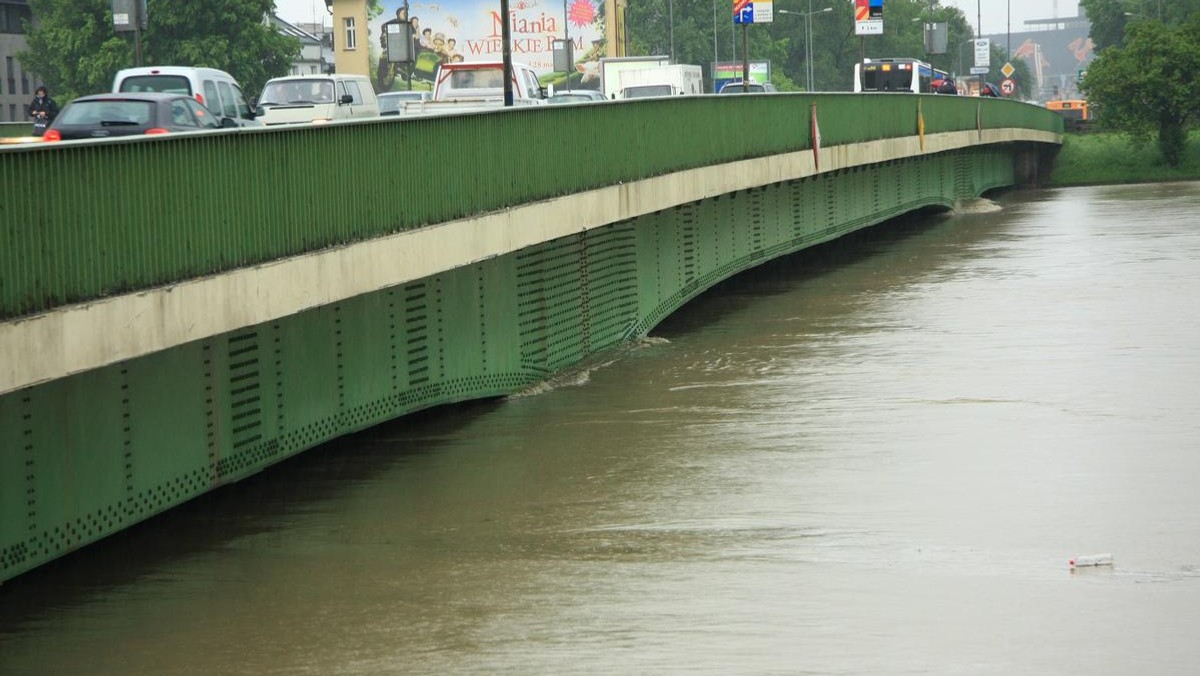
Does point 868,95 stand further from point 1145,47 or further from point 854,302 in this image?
point 1145,47

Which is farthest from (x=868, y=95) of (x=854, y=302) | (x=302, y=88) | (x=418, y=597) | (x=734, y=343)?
(x=418, y=597)

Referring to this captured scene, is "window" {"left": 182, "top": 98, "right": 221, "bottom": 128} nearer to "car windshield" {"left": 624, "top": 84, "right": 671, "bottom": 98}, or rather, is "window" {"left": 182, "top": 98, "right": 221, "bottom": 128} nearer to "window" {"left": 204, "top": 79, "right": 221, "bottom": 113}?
"window" {"left": 204, "top": 79, "right": 221, "bottom": 113}

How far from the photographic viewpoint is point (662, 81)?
56.0 metres

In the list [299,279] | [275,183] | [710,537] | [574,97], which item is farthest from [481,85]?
[710,537]

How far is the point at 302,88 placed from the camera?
3356 cm

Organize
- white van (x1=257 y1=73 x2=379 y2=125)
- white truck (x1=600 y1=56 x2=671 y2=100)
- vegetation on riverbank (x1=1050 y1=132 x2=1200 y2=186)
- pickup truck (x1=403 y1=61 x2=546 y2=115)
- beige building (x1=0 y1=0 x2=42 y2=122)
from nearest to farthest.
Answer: white van (x1=257 y1=73 x2=379 y2=125) < pickup truck (x1=403 y1=61 x2=546 y2=115) < white truck (x1=600 y1=56 x2=671 y2=100) < vegetation on riverbank (x1=1050 y1=132 x2=1200 y2=186) < beige building (x1=0 y1=0 x2=42 y2=122)

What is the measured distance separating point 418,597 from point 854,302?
1709 cm

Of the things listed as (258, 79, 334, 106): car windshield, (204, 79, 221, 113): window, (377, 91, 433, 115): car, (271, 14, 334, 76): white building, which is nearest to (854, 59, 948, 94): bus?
(377, 91, 433, 115): car

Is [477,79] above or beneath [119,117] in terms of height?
above

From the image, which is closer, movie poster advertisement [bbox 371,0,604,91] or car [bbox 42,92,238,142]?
car [bbox 42,92,238,142]

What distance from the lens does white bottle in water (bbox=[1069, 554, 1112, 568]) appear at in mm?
11430

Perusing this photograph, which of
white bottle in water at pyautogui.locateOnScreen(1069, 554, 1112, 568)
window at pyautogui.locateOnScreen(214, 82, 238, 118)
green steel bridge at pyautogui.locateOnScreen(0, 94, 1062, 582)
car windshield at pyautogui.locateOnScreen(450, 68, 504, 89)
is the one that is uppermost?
car windshield at pyautogui.locateOnScreen(450, 68, 504, 89)

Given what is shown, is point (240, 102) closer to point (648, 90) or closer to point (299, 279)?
point (299, 279)

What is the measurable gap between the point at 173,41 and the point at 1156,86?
129 ft
